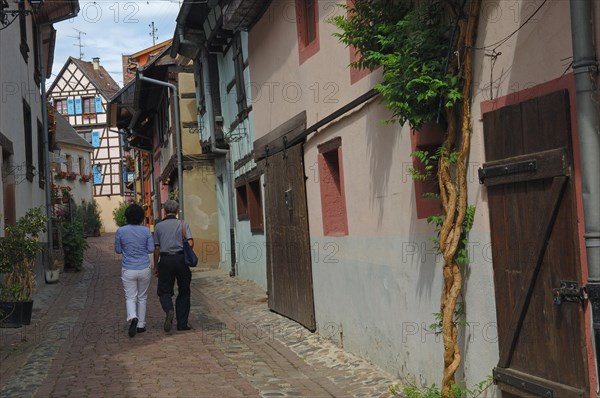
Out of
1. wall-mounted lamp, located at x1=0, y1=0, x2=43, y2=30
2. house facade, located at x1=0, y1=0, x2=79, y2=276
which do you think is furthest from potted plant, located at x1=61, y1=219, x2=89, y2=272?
wall-mounted lamp, located at x1=0, y1=0, x2=43, y2=30

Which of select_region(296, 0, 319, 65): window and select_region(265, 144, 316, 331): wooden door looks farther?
select_region(265, 144, 316, 331): wooden door

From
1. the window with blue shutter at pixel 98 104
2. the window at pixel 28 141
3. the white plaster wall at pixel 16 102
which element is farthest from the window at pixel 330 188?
the window with blue shutter at pixel 98 104

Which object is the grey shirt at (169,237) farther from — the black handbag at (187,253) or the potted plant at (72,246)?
the potted plant at (72,246)

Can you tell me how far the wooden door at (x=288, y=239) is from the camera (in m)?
9.07

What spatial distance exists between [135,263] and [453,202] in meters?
5.29

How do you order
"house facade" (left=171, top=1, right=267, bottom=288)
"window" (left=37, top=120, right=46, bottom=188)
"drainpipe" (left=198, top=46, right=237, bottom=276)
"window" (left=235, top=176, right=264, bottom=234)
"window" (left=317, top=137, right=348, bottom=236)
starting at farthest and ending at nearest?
"window" (left=37, top=120, right=46, bottom=188), "drainpipe" (left=198, top=46, right=237, bottom=276), "window" (left=235, top=176, right=264, bottom=234), "house facade" (left=171, top=1, right=267, bottom=288), "window" (left=317, top=137, right=348, bottom=236)

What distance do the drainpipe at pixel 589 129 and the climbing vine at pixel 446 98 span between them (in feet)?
3.97

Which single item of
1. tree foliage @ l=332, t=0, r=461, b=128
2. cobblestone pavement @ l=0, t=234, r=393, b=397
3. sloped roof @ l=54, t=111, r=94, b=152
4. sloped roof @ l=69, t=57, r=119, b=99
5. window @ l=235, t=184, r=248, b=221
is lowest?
cobblestone pavement @ l=0, t=234, r=393, b=397

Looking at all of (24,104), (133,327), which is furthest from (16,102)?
(133,327)

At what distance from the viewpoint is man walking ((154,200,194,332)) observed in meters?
9.31

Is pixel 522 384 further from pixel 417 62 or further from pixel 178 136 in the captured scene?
pixel 178 136

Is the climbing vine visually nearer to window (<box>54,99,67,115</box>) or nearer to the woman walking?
the woman walking

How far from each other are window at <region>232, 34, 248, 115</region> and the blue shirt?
5.09 metres

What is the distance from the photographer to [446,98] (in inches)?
195
